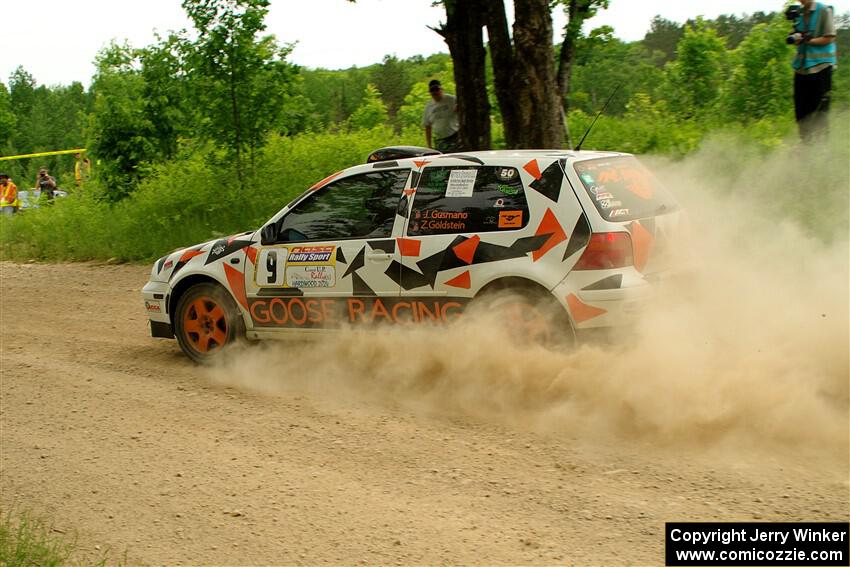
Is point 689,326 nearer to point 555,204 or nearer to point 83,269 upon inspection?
point 555,204


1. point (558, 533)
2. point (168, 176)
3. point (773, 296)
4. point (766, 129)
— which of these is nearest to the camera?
point (558, 533)

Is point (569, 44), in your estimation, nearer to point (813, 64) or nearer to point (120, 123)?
point (813, 64)

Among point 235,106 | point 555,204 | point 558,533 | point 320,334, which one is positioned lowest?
point 558,533

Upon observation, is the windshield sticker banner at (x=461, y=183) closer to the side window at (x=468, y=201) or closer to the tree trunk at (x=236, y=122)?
the side window at (x=468, y=201)

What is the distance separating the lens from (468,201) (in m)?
6.52

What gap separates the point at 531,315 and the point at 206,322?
3.16 m

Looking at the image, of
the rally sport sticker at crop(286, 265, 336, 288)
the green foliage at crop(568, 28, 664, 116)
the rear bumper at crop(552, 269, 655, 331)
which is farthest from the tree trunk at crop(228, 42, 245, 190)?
the green foliage at crop(568, 28, 664, 116)

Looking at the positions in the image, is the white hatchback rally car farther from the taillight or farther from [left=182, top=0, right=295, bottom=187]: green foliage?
[left=182, top=0, right=295, bottom=187]: green foliage

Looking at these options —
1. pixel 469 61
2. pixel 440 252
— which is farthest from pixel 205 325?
pixel 469 61

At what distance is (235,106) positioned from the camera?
14.5 m

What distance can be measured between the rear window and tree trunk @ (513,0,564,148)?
4076 millimetres

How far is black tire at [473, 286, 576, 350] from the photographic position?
6020 millimetres

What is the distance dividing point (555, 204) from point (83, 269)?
1067cm

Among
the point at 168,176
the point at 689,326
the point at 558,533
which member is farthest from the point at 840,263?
the point at 168,176
